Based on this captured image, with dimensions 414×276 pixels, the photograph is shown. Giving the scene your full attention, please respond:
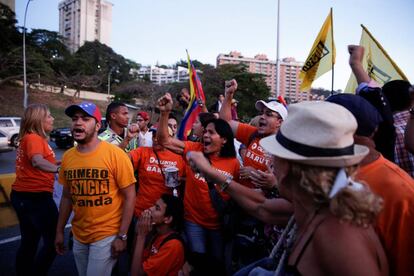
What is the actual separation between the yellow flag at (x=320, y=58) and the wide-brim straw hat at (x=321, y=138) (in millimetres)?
4170

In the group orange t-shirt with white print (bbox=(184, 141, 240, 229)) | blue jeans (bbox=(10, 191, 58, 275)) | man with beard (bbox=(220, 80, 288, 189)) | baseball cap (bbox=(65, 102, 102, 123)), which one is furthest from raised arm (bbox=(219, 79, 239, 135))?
blue jeans (bbox=(10, 191, 58, 275))

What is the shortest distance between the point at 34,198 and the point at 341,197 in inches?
126

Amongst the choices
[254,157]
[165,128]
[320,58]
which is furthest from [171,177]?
[320,58]

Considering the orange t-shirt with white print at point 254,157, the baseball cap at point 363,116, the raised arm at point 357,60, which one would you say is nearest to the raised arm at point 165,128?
the orange t-shirt with white print at point 254,157

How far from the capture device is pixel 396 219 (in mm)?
1398

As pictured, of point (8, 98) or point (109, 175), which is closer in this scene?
point (109, 175)

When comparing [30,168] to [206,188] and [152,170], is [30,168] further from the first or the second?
[206,188]

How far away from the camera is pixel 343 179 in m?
1.16

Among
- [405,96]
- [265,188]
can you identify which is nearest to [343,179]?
[265,188]

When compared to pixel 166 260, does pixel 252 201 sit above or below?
above

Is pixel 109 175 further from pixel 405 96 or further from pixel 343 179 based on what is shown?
pixel 405 96

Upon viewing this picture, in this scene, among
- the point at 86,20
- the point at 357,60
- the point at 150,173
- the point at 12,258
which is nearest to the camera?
the point at 357,60

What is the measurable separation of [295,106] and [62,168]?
7.51ft

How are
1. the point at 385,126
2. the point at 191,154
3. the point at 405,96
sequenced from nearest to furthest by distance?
the point at 385,126 < the point at 191,154 < the point at 405,96
